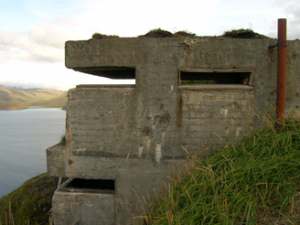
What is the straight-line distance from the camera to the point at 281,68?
2.74m

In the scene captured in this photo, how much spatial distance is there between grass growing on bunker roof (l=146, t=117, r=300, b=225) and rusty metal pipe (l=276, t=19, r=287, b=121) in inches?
16.7

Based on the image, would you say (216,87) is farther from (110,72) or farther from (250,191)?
(110,72)

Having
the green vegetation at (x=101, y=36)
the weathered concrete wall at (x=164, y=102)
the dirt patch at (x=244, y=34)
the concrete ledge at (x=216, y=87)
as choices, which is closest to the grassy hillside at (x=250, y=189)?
the weathered concrete wall at (x=164, y=102)

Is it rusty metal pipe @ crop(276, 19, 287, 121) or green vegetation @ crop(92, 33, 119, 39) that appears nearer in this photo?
rusty metal pipe @ crop(276, 19, 287, 121)

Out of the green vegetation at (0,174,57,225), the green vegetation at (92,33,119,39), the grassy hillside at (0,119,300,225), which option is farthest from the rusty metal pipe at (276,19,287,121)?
the green vegetation at (0,174,57,225)

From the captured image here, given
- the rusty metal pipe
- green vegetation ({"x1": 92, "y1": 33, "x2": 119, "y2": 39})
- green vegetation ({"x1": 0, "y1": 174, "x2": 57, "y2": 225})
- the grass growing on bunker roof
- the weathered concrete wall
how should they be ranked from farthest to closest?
green vegetation ({"x1": 0, "y1": 174, "x2": 57, "y2": 225}) → green vegetation ({"x1": 92, "y1": 33, "x2": 119, "y2": 39}) → the weathered concrete wall → the rusty metal pipe → the grass growing on bunker roof

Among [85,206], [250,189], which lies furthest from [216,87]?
[85,206]

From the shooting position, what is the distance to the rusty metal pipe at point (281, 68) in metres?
2.72

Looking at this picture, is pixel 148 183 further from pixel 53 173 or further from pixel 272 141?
pixel 272 141

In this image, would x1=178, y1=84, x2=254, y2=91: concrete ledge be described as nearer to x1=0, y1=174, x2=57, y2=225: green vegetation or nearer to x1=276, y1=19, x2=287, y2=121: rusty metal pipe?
x1=276, y1=19, x2=287, y2=121: rusty metal pipe

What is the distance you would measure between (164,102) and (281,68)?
67.1 inches

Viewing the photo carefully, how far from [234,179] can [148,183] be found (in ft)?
4.35

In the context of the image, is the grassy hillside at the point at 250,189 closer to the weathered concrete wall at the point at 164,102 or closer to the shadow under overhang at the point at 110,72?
the weathered concrete wall at the point at 164,102

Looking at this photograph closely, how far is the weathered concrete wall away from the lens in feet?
9.41
